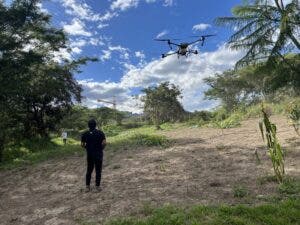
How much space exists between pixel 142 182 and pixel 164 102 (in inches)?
1741

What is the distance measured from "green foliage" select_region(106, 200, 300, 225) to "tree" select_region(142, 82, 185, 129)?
151 ft

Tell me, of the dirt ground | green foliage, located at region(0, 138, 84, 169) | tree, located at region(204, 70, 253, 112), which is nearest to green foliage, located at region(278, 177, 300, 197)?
the dirt ground

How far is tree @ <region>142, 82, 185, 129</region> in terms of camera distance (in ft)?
176

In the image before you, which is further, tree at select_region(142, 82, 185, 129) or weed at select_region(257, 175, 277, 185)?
tree at select_region(142, 82, 185, 129)

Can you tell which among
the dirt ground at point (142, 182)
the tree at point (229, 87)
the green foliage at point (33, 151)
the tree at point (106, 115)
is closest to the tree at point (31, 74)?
the green foliage at point (33, 151)

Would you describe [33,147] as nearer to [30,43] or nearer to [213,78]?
[30,43]

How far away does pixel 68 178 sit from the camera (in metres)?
12.2

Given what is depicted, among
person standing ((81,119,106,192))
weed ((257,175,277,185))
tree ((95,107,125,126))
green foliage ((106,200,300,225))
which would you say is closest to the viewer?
green foliage ((106,200,300,225))

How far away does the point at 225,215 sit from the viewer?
21.4ft

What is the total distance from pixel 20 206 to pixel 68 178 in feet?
9.21

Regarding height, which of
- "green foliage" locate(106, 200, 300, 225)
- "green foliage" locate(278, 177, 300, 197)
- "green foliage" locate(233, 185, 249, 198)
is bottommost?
"green foliage" locate(106, 200, 300, 225)

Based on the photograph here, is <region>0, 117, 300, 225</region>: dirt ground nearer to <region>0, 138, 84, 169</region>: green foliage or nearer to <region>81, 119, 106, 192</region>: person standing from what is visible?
<region>81, 119, 106, 192</region>: person standing

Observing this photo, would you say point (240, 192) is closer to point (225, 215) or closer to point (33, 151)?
point (225, 215)

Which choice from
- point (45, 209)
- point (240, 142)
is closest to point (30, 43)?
point (240, 142)
